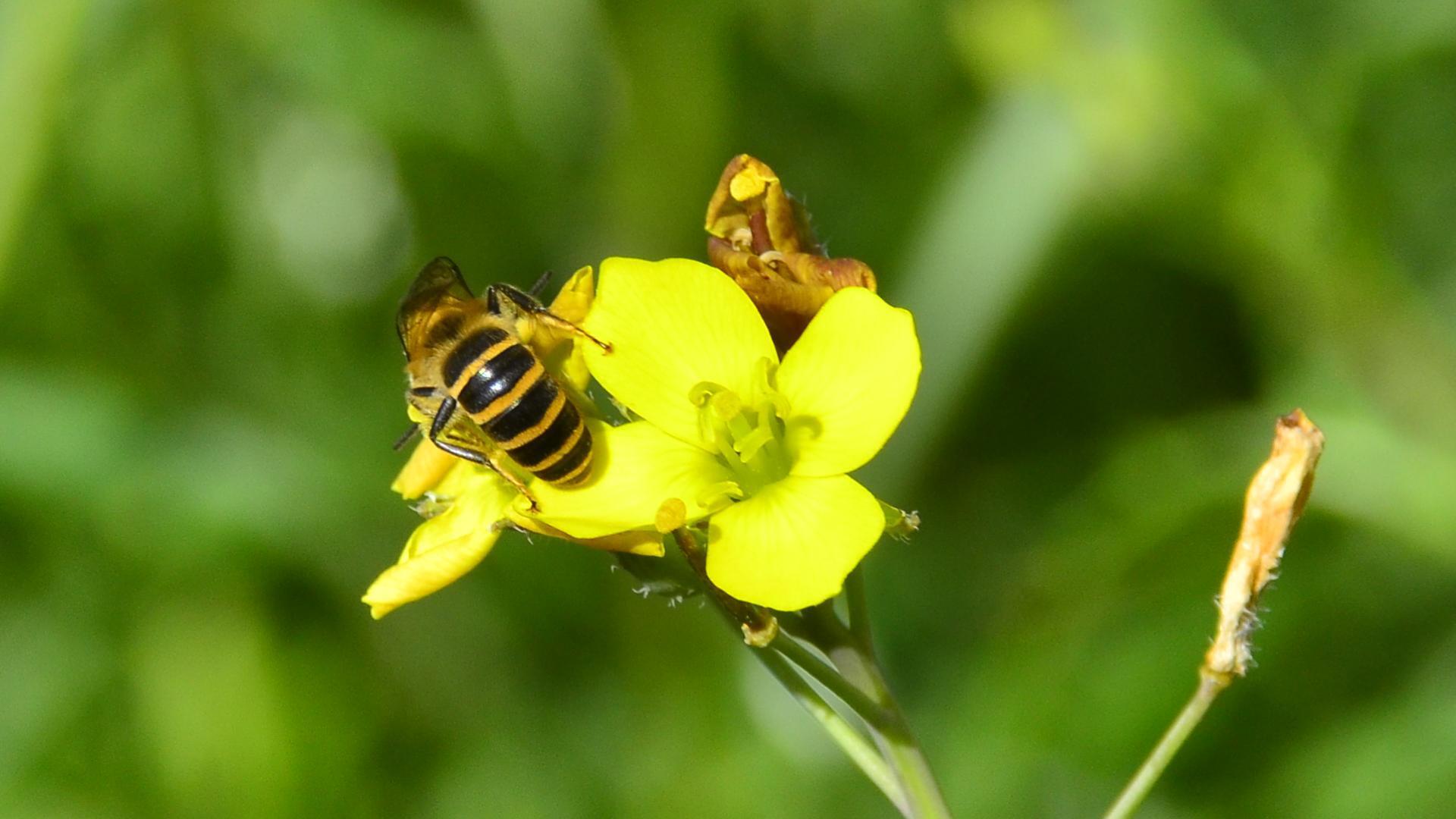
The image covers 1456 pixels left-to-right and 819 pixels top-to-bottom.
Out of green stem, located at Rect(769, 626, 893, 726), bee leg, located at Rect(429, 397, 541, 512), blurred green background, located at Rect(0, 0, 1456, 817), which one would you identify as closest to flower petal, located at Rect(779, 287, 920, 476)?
green stem, located at Rect(769, 626, 893, 726)

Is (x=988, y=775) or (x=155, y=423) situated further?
(x=155, y=423)

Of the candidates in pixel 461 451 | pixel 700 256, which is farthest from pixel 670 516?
pixel 700 256

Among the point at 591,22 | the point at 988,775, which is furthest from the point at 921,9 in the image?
the point at 988,775

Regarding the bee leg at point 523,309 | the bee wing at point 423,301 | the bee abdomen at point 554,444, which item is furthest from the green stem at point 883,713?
the bee wing at point 423,301

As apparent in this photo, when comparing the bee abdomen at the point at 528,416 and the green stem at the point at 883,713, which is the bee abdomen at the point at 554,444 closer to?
the bee abdomen at the point at 528,416

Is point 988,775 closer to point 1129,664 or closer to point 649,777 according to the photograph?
point 1129,664
